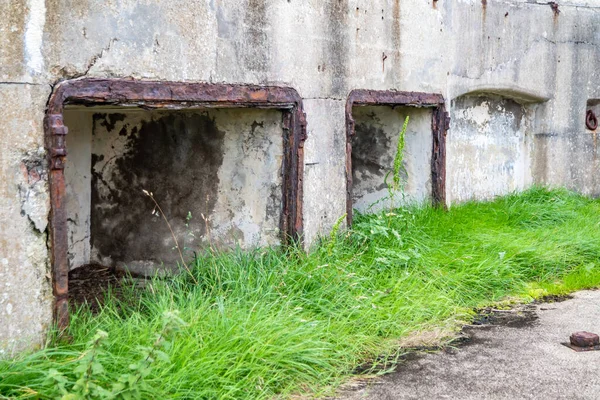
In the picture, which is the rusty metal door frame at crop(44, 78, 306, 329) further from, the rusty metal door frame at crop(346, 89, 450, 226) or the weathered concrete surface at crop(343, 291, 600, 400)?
the weathered concrete surface at crop(343, 291, 600, 400)

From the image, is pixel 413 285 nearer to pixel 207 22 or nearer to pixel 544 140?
pixel 207 22

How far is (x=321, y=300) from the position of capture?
4043mm

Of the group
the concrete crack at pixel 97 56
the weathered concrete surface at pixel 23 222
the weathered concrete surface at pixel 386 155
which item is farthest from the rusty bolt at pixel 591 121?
the weathered concrete surface at pixel 23 222

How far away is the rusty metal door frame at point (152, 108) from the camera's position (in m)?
3.26

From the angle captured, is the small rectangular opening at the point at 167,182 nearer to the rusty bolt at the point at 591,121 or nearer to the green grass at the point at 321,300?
the green grass at the point at 321,300

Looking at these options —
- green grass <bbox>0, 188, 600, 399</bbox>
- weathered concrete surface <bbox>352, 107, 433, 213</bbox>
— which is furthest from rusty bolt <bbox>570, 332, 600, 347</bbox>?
weathered concrete surface <bbox>352, 107, 433, 213</bbox>

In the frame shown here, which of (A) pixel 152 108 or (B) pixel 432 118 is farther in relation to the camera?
(B) pixel 432 118

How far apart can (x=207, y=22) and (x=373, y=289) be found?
1810mm

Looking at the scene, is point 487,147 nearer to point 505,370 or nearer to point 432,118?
point 432,118

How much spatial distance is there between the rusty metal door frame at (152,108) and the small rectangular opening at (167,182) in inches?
3.2

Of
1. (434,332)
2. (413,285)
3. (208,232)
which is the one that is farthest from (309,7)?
(434,332)

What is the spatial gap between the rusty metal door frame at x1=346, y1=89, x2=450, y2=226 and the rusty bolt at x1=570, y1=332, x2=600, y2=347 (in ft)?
6.15

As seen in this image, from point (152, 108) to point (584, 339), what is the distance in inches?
100

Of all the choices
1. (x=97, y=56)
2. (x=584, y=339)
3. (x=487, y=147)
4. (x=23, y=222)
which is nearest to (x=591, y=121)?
(x=487, y=147)
